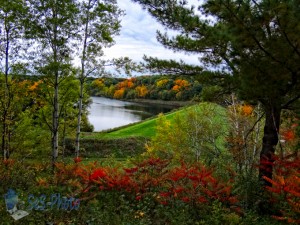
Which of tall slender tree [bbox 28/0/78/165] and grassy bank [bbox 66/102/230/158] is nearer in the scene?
tall slender tree [bbox 28/0/78/165]

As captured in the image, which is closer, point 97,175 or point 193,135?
point 97,175

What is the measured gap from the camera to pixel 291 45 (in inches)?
210

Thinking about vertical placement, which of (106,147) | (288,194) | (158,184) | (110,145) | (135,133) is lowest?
(106,147)

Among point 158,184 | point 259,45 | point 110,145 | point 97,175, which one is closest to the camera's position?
point 259,45

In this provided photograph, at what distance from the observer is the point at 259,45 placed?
5.63m

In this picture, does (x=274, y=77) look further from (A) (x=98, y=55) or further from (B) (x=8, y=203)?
(A) (x=98, y=55)

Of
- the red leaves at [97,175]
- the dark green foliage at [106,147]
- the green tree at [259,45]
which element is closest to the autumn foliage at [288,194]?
the green tree at [259,45]

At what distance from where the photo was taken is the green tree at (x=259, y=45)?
206 inches

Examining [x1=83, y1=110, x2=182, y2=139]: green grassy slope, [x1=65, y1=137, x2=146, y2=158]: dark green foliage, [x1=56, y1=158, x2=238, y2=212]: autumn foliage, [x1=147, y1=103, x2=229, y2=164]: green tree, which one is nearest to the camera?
[x1=56, y1=158, x2=238, y2=212]: autumn foliage

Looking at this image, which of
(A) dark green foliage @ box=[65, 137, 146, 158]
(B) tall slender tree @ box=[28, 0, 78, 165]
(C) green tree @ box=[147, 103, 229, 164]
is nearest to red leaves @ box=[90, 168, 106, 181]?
(B) tall slender tree @ box=[28, 0, 78, 165]

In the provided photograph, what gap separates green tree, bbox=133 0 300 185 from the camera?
17.2ft

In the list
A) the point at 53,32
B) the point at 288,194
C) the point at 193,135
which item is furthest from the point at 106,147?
the point at 288,194

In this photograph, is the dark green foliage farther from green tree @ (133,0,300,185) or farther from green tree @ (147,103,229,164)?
green tree @ (133,0,300,185)

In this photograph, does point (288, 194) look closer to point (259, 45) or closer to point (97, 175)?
point (259, 45)
